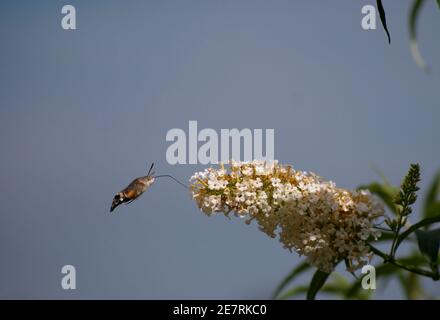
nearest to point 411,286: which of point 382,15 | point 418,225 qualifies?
point 418,225

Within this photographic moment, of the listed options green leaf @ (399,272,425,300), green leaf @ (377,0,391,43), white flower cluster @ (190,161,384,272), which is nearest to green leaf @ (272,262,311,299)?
green leaf @ (399,272,425,300)

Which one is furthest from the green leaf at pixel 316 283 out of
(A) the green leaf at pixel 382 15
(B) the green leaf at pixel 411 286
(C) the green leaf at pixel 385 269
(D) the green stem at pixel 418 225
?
(B) the green leaf at pixel 411 286

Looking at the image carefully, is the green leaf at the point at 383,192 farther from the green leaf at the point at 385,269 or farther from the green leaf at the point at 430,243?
the green leaf at the point at 430,243

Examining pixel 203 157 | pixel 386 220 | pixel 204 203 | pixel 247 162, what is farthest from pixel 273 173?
pixel 203 157
